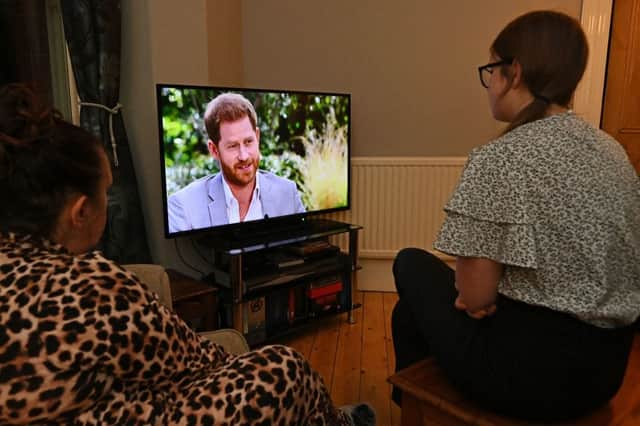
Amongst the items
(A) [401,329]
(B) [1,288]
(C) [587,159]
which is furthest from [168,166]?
(C) [587,159]

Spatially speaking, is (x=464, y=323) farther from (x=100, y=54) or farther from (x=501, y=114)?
(x=100, y=54)

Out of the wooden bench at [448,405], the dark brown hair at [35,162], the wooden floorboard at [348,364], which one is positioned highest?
the dark brown hair at [35,162]

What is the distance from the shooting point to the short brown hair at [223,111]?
2248 mm

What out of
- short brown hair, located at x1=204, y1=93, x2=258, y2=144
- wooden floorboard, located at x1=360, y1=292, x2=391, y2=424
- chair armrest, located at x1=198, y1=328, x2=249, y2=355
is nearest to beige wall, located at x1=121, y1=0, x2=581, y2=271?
short brown hair, located at x1=204, y1=93, x2=258, y2=144

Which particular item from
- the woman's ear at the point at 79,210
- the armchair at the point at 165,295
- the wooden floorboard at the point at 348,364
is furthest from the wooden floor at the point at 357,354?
the woman's ear at the point at 79,210

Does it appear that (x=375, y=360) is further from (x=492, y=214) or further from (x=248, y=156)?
(x=492, y=214)

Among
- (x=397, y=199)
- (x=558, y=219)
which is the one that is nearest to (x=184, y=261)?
(x=397, y=199)

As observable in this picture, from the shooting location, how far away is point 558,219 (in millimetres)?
1079

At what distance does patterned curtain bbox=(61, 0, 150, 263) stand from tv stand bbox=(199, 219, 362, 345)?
13.3 inches

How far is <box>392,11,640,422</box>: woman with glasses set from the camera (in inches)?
42.6

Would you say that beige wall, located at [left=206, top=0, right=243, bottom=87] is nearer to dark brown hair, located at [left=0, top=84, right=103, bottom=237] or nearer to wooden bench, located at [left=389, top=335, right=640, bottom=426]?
dark brown hair, located at [left=0, top=84, right=103, bottom=237]

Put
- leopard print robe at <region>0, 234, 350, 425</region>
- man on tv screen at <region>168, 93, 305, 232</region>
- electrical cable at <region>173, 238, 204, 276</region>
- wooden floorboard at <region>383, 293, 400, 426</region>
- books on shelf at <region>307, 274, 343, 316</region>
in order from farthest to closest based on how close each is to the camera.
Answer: books on shelf at <region>307, 274, 343, 316</region> → electrical cable at <region>173, 238, 204, 276</region> → man on tv screen at <region>168, 93, 305, 232</region> → wooden floorboard at <region>383, 293, 400, 426</region> → leopard print robe at <region>0, 234, 350, 425</region>

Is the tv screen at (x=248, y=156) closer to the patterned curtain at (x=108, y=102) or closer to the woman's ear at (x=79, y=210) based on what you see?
the patterned curtain at (x=108, y=102)

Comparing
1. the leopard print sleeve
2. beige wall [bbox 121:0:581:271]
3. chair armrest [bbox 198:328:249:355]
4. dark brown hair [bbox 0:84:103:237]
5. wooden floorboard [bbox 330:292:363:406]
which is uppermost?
beige wall [bbox 121:0:581:271]
